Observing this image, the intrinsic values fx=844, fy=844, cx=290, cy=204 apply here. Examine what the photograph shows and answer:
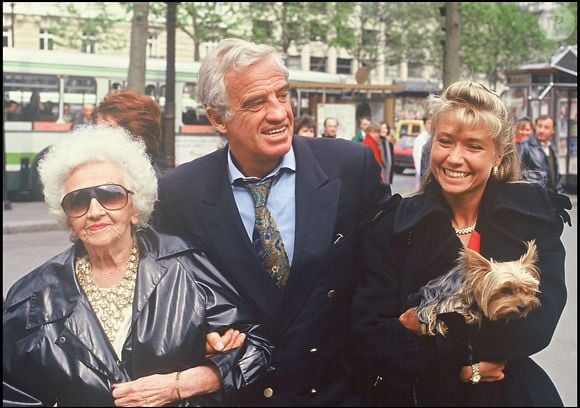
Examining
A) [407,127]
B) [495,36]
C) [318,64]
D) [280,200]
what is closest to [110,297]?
[280,200]

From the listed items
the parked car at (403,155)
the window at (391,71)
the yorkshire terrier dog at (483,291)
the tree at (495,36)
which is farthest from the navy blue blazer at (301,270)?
the window at (391,71)

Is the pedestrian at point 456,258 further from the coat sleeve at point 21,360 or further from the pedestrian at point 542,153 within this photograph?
the pedestrian at point 542,153

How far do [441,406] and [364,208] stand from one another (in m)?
0.71

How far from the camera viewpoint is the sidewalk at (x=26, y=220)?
13875 millimetres

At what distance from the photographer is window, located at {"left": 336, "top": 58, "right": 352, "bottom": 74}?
194 feet

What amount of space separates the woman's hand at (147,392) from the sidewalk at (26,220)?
34.9ft

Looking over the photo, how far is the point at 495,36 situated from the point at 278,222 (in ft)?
153

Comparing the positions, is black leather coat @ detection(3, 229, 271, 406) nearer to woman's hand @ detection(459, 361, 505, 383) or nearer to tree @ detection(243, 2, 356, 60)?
woman's hand @ detection(459, 361, 505, 383)

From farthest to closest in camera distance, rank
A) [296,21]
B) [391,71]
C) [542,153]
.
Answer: [391,71], [296,21], [542,153]

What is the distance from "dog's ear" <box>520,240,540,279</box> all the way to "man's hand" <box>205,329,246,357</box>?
0.90 meters

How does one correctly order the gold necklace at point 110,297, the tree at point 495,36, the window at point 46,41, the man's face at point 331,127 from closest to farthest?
the gold necklace at point 110,297, the man's face at point 331,127, the window at point 46,41, the tree at point 495,36

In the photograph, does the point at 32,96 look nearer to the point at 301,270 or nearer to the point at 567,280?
the point at 567,280

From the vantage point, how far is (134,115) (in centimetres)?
410

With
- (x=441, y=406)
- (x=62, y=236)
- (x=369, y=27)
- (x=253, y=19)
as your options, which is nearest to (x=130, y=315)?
(x=441, y=406)
